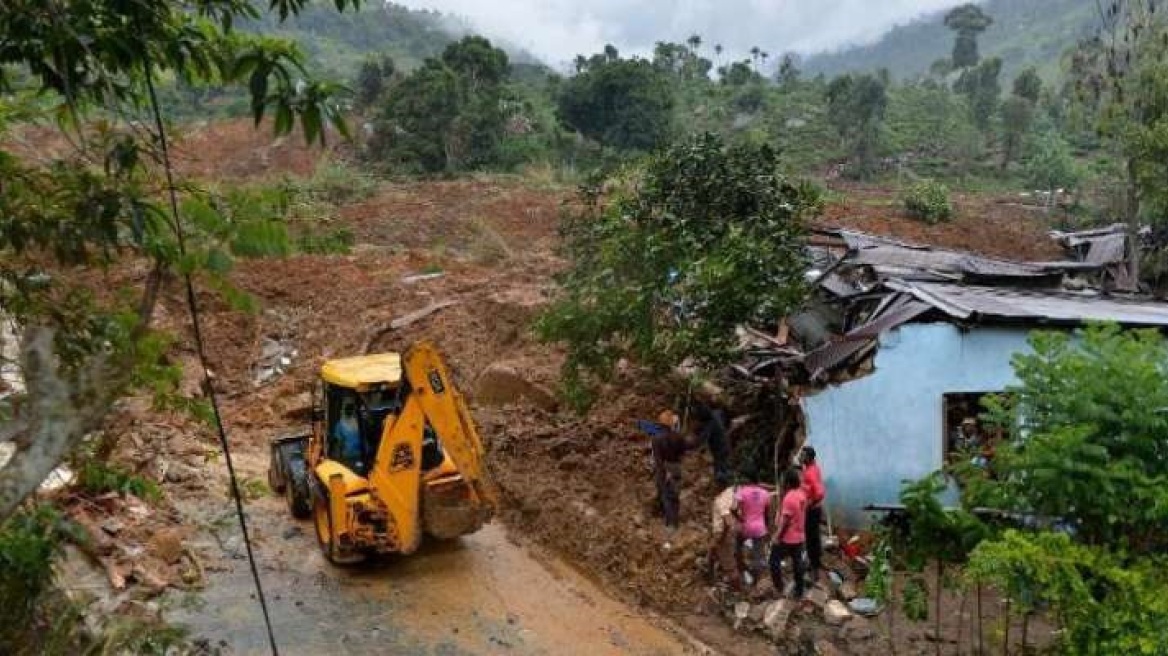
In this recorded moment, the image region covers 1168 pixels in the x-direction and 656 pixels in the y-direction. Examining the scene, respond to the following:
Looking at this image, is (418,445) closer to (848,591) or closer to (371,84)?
(848,591)

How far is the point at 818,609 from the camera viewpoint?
9664mm

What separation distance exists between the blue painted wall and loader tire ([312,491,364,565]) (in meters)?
4.98

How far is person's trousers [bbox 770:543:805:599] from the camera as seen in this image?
966cm

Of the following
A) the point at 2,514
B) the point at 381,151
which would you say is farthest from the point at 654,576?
the point at 381,151

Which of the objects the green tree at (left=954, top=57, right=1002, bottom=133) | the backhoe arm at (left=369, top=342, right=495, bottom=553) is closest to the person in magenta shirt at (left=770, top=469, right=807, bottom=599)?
the backhoe arm at (left=369, top=342, right=495, bottom=553)

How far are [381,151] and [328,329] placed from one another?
1835 centimetres

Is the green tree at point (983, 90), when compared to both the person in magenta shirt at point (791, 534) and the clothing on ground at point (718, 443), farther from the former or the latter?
the person in magenta shirt at point (791, 534)

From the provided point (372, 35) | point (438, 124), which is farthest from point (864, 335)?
point (372, 35)

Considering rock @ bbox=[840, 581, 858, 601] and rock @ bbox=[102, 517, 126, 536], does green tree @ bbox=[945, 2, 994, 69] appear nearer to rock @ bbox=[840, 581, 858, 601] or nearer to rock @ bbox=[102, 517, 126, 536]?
rock @ bbox=[840, 581, 858, 601]

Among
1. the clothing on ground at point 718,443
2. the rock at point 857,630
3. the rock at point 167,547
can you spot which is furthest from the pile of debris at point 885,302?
the rock at point 167,547

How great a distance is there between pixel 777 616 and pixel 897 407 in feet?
8.98

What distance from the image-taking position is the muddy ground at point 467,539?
380 inches

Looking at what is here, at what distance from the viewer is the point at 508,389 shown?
16141mm

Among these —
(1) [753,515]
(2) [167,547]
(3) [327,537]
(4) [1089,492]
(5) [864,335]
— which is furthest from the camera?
(5) [864,335]
